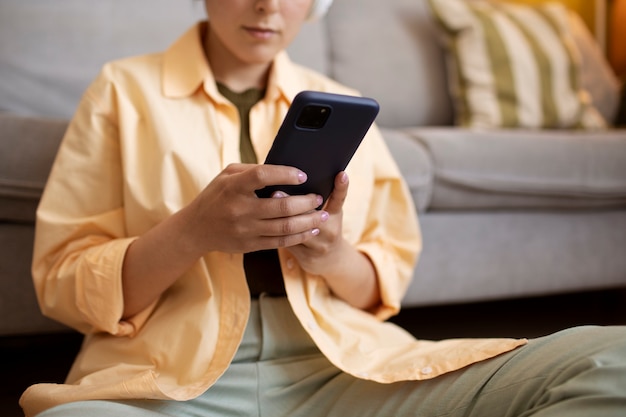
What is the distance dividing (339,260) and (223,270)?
146mm

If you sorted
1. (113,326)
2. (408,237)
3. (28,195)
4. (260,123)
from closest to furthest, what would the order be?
(113,326) < (260,123) < (408,237) < (28,195)

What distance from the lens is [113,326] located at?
2.78ft

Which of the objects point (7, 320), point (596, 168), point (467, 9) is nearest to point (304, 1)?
point (7, 320)

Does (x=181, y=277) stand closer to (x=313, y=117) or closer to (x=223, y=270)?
(x=223, y=270)

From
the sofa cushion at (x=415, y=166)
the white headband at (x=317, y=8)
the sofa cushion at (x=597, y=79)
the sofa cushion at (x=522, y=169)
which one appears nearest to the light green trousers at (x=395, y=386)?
the white headband at (x=317, y=8)

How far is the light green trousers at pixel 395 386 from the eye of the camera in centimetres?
60

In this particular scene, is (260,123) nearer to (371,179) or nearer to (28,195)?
(371,179)

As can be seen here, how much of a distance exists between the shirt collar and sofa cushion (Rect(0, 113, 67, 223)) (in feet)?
1.16

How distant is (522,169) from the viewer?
163 centimetres

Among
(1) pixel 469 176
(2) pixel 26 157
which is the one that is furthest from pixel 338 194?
(1) pixel 469 176

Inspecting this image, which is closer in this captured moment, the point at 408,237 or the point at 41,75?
the point at 408,237

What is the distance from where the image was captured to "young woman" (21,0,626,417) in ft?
2.46

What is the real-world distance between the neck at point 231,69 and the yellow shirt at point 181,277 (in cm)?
3

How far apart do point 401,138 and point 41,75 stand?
32.1 inches
